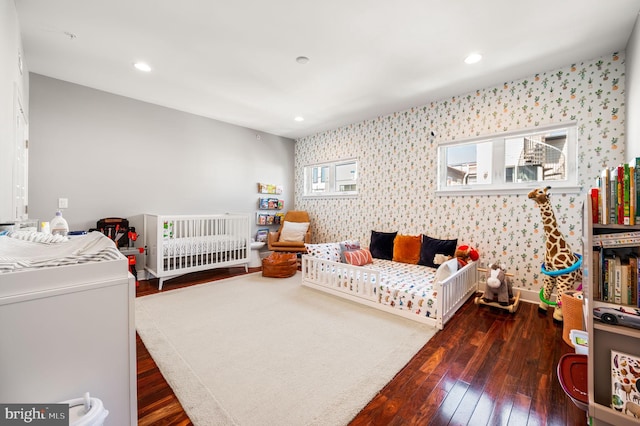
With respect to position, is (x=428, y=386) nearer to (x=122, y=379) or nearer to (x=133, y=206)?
(x=122, y=379)

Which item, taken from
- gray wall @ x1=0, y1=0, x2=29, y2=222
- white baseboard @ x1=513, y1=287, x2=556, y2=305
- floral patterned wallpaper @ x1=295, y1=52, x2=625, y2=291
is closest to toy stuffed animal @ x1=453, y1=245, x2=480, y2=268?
floral patterned wallpaper @ x1=295, y1=52, x2=625, y2=291

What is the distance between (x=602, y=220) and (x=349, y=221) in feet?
11.3

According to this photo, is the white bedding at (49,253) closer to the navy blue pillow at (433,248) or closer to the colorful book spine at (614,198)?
the colorful book spine at (614,198)

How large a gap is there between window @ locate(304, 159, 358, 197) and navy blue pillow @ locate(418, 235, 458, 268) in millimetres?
1485

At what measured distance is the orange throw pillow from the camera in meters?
3.59


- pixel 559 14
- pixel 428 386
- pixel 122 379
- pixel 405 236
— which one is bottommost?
pixel 428 386

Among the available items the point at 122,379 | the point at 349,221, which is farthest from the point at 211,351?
the point at 349,221

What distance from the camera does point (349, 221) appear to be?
15.2 feet

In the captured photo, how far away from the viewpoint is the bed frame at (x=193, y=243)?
130 inches

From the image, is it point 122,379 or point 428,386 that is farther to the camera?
point 428,386

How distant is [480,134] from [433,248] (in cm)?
148

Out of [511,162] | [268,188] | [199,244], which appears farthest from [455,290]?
[268,188]

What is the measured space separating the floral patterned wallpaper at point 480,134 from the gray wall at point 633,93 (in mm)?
185

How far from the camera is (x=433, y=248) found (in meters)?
3.41
